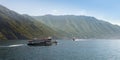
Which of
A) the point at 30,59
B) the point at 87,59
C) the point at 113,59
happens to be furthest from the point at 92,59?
the point at 30,59

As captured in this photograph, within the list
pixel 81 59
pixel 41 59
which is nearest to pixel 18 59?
pixel 41 59

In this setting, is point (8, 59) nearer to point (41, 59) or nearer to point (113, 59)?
point (41, 59)

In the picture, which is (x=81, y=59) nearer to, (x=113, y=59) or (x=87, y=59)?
(x=87, y=59)

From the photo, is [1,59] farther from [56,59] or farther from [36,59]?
[56,59]

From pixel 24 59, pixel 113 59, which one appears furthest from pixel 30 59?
pixel 113 59

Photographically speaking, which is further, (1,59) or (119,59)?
(119,59)

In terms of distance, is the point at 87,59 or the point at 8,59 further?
the point at 87,59

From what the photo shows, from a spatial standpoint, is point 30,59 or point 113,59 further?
point 113,59
